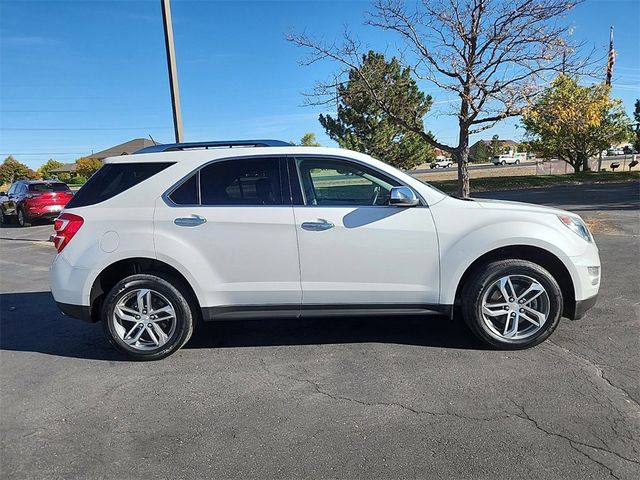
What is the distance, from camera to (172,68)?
7977 mm

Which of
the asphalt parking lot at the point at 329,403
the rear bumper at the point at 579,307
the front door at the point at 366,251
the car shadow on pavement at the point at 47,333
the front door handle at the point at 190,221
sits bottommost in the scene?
the asphalt parking lot at the point at 329,403

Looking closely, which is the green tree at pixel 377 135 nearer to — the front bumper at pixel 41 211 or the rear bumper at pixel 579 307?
the front bumper at pixel 41 211

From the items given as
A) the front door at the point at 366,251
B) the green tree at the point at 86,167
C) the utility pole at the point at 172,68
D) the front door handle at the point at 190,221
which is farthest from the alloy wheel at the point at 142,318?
the green tree at the point at 86,167

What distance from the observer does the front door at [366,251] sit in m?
3.91

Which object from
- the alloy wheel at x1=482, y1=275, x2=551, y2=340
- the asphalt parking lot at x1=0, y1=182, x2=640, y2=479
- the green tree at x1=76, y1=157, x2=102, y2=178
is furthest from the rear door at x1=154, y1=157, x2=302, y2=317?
the green tree at x1=76, y1=157, x2=102, y2=178

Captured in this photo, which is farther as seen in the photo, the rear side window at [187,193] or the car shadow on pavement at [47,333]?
the car shadow on pavement at [47,333]

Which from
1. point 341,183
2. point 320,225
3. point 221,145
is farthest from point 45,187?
point 320,225

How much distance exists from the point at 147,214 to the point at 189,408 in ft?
5.39

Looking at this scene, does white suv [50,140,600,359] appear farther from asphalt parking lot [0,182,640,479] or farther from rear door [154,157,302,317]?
asphalt parking lot [0,182,640,479]

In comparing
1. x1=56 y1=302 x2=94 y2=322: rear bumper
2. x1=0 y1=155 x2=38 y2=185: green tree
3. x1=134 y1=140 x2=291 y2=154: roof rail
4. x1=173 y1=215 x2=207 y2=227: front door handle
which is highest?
x1=0 y1=155 x2=38 y2=185: green tree

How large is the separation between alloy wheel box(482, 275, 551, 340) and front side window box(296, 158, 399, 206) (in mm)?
1218

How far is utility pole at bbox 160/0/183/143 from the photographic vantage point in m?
7.88

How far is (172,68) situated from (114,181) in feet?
15.0

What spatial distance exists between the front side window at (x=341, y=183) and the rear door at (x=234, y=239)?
0.21m
